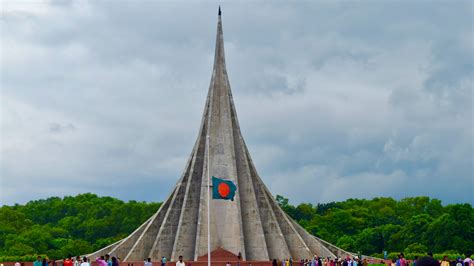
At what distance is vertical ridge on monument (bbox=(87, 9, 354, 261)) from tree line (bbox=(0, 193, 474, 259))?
13600mm

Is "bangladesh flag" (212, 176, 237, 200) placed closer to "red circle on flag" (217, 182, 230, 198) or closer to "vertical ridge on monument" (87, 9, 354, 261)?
"red circle on flag" (217, 182, 230, 198)

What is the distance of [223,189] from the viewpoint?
2534 centimetres

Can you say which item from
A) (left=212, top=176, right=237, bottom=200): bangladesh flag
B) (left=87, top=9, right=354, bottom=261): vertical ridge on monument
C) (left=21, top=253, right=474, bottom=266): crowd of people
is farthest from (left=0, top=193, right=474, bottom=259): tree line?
(left=212, top=176, right=237, bottom=200): bangladesh flag

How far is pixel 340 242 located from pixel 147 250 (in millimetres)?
24176

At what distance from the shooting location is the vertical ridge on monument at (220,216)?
3444cm

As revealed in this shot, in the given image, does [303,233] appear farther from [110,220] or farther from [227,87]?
[110,220]

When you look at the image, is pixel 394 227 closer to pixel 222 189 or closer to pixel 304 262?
pixel 304 262

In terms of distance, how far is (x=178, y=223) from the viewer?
35312mm

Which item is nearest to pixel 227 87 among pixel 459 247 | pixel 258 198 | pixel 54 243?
pixel 258 198

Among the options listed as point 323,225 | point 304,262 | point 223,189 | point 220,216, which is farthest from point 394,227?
point 223,189

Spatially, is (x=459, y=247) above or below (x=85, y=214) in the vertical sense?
below

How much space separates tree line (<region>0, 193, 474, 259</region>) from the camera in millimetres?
47406

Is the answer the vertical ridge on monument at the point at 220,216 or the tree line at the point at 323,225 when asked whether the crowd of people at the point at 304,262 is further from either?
the tree line at the point at 323,225

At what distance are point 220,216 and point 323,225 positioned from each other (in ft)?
98.6
